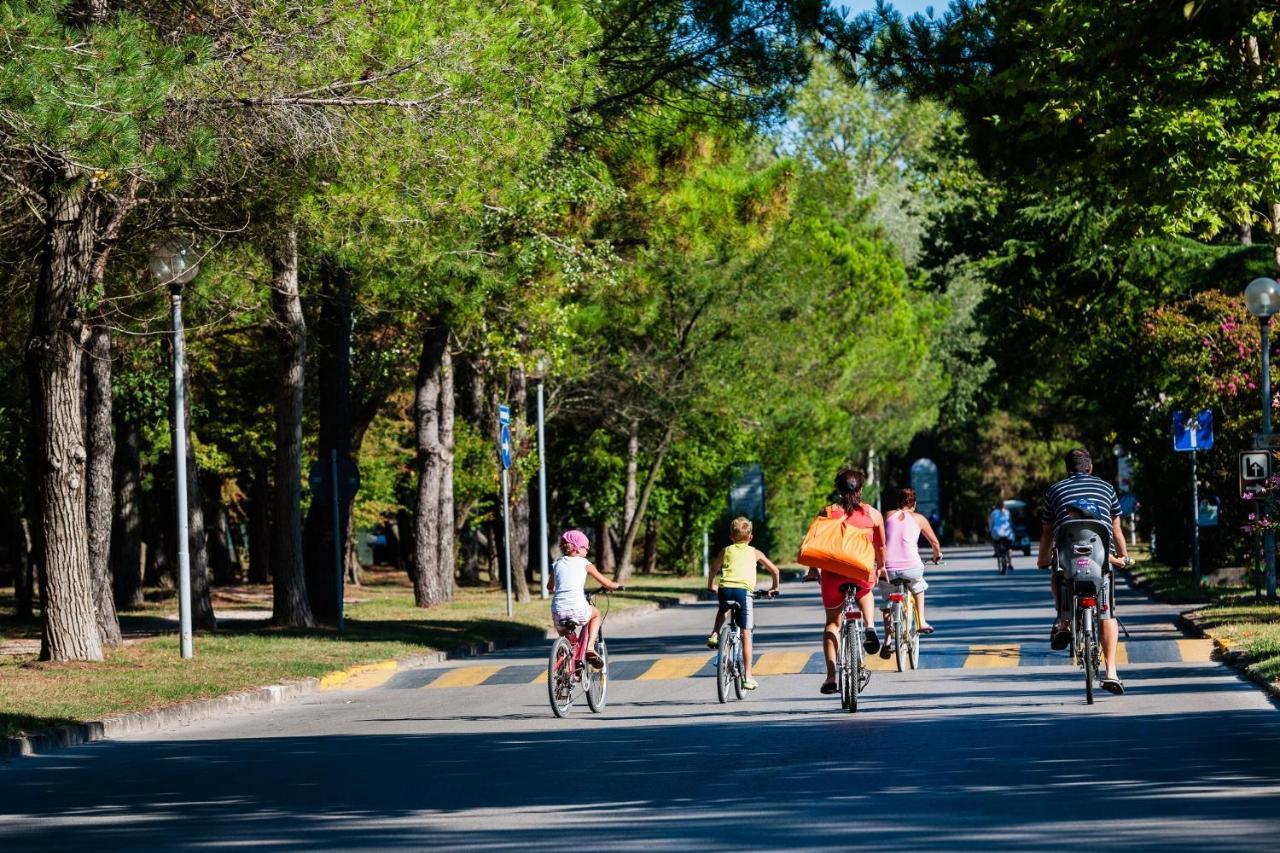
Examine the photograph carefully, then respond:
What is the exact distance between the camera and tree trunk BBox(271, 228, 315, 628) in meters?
26.1

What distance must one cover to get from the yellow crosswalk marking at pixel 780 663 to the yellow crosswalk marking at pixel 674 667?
0.69 meters

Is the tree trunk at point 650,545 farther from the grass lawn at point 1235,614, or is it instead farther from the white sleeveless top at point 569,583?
the white sleeveless top at point 569,583

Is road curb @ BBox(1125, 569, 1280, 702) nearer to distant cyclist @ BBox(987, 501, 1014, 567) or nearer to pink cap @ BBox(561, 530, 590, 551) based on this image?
pink cap @ BBox(561, 530, 590, 551)

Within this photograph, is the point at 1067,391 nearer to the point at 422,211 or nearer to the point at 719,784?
the point at 422,211

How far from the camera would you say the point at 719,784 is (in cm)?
1133

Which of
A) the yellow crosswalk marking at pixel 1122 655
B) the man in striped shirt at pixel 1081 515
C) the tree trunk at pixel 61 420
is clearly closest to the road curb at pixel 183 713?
the tree trunk at pixel 61 420

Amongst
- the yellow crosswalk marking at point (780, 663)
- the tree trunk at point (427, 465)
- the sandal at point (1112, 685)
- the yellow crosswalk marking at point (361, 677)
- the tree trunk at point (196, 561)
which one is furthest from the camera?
the tree trunk at point (427, 465)

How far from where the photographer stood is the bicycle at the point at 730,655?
1653cm

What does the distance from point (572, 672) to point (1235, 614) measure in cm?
1101

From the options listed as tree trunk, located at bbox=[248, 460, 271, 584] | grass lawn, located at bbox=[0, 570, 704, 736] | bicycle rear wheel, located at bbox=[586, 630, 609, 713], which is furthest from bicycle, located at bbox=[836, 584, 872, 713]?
tree trunk, located at bbox=[248, 460, 271, 584]

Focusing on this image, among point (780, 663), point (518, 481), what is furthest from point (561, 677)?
point (518, 481)

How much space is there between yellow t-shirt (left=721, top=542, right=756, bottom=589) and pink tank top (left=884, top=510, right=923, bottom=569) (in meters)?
3.06

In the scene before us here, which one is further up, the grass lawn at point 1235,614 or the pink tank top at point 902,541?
the pink tank top at point 902,541

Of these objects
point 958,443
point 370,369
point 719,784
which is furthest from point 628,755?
point 958,443
